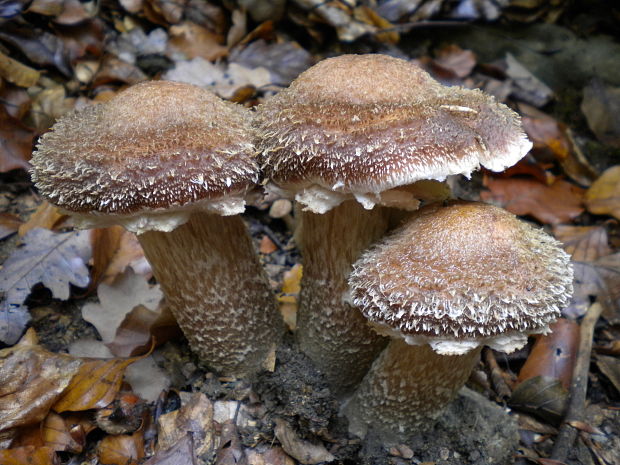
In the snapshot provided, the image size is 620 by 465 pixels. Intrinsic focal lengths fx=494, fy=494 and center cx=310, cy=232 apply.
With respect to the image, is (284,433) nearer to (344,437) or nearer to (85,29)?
(344,437)

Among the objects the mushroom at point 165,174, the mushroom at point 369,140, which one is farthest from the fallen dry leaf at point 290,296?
the mushroom at point 369,140

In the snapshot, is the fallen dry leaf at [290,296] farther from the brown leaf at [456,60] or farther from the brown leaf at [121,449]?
the brown leaf at [456,60]

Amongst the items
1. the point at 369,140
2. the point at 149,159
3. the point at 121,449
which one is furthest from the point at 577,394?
the point at 149,159

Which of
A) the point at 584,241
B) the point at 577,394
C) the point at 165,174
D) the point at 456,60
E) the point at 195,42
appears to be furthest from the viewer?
the point at 456,60

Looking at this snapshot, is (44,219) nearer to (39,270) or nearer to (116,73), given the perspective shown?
(39,270)

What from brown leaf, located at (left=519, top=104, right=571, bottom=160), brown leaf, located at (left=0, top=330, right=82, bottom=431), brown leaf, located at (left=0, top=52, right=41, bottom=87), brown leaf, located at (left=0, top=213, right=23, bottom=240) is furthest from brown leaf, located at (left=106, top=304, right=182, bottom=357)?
brown leaf, located at (left=519, top=104, right=571, bottom=160)

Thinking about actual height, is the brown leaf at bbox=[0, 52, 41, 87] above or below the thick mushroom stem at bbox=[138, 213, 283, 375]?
above

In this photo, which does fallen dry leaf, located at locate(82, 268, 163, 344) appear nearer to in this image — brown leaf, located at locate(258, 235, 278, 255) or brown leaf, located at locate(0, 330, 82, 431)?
brown leaf, located at locate(0, 330, 82, 431)
